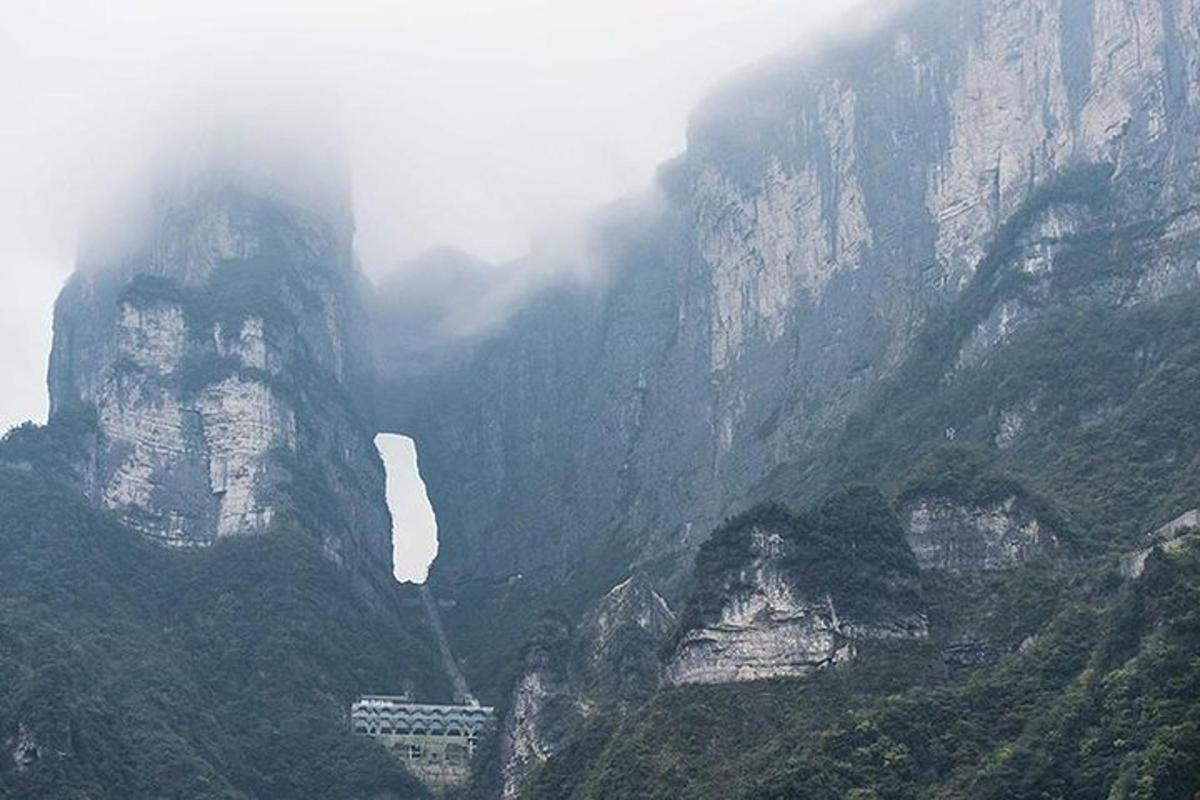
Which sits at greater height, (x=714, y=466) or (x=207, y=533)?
(x=714, y=466)

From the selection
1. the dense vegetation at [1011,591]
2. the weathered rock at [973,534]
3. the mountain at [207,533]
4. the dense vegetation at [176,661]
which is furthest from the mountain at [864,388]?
the mountain at [207,533]

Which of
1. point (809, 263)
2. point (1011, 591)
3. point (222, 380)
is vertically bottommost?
point (1011, 591)

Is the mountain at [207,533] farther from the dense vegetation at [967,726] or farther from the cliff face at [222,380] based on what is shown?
the dense vegetation at [967,726]

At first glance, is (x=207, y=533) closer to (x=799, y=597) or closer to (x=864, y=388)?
(x=864, y=388)

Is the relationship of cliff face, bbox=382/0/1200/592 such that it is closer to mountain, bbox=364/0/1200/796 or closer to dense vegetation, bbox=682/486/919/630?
mountain, bbox=364/0/1200/796

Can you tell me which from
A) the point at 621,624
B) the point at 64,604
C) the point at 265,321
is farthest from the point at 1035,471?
the point at 265,321

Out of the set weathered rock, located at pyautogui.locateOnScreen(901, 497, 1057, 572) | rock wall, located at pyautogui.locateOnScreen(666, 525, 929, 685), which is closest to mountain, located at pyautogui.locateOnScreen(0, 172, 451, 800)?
rock wall, located at pyautogui.locateOnScreen(666, 525, 929, 685)

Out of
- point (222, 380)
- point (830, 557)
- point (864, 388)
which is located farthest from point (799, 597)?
point (222, 380)
